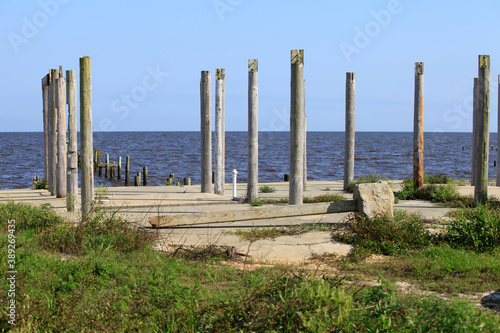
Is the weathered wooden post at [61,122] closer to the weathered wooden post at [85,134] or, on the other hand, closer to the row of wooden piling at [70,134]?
the row of wooden piling at [70,134]

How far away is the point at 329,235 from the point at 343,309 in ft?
17.6

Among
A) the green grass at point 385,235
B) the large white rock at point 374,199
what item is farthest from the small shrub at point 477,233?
the large white rock at point 374,199

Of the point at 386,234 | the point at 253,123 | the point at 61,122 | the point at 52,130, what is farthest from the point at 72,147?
the point at 386,234

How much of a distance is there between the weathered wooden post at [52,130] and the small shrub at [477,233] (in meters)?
11.1

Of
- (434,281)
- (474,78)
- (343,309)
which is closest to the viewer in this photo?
(343,309)

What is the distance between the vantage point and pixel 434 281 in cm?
668

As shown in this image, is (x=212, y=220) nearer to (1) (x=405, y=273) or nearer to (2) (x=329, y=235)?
(2) (x=329, y=235)

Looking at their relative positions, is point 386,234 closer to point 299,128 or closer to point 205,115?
point 299,128

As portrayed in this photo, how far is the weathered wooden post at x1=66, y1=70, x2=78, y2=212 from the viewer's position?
12125 mm

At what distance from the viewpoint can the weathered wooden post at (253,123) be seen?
13961 millimetres

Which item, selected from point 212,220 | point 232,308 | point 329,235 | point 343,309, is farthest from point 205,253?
point 343,309

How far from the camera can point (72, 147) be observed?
480 inches

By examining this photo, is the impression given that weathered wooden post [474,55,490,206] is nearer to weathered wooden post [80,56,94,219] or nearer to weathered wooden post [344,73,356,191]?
weathered wooden post [344,73,356,191]

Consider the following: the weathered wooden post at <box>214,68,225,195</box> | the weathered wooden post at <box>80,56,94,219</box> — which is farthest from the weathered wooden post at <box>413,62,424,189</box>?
the weathered wooden post at <box>80,56,94,219</box>
